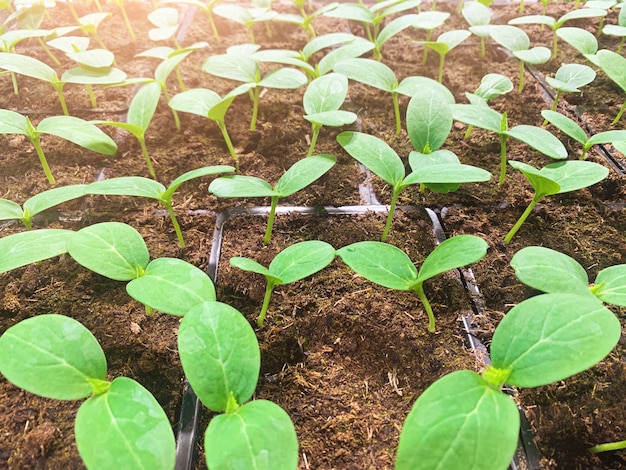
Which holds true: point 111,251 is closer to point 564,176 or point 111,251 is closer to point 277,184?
point 277,184

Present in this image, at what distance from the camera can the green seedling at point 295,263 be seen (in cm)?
68

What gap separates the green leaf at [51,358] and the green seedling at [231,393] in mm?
139

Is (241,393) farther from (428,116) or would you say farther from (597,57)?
(597,57)

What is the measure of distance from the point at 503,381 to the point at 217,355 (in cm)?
35

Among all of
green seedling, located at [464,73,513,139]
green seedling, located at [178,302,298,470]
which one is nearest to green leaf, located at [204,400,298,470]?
green seedling, located at [178,302,298,470]

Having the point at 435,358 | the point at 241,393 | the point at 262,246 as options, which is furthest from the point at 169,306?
the point at 435,358

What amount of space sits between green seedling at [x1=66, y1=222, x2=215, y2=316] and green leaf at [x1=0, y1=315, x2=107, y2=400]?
91 millimetres

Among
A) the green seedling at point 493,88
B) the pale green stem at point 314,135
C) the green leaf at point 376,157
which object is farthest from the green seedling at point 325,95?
the green seedling at point 493,88

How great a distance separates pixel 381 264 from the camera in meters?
0.71

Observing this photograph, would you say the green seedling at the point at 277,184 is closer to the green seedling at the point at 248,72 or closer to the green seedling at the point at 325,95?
the green seedling at the point at 325,95

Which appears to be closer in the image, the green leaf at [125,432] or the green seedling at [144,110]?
the green leaf at [125,432]

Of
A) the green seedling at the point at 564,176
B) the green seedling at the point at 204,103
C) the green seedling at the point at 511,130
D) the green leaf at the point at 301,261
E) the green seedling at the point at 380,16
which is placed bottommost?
the green leaf at the point at 301,261

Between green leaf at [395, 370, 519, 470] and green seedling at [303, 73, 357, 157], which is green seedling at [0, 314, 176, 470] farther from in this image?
green seedling at [303, 73, 357, 157]

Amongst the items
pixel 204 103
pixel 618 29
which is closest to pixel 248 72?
pixel 204 103
